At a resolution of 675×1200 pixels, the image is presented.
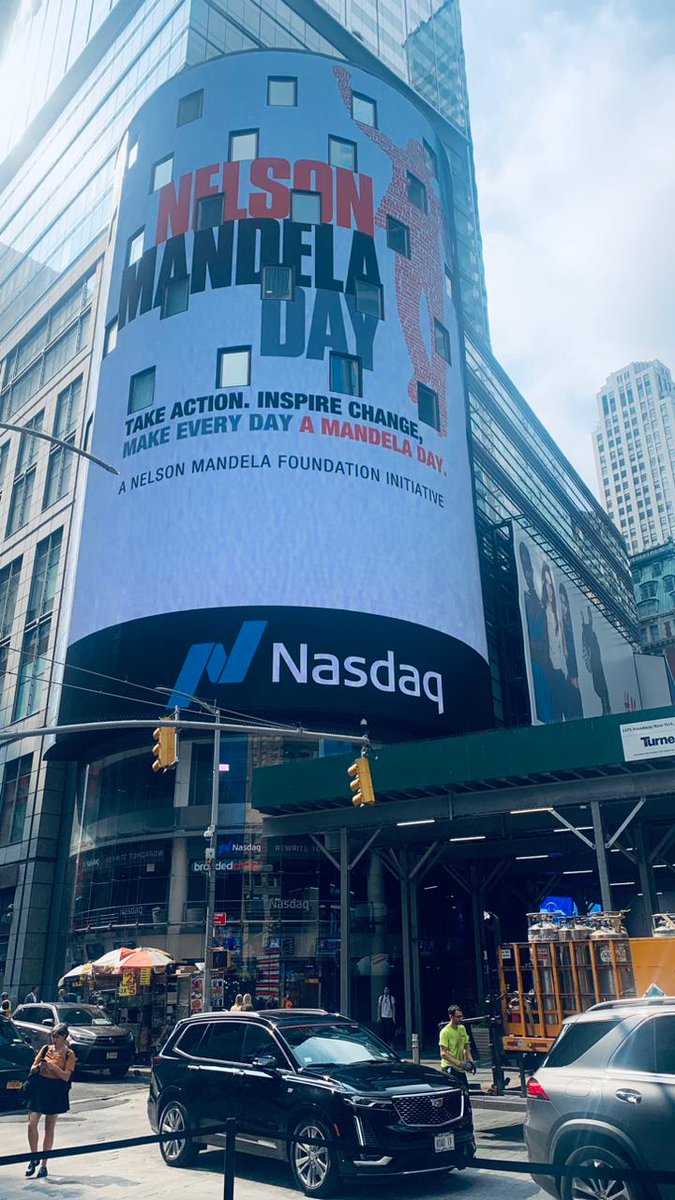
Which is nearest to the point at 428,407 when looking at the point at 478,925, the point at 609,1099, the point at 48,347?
the point at 478,925

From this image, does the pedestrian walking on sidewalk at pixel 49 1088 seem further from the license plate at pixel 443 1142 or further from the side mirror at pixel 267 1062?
the license plate at pixel 443 1142

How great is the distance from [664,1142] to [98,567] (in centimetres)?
3767

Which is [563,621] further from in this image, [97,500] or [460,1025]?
[460,1025]

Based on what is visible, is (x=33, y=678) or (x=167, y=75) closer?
(x=33, y=678)

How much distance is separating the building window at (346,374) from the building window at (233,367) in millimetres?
3877

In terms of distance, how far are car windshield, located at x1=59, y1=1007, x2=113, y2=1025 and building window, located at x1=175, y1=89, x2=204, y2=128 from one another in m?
43.0

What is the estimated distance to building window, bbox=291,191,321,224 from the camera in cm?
4662

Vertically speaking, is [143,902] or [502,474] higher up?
[502,474]

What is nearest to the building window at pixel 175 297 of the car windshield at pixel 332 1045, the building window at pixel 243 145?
the building window at pixel 243 145

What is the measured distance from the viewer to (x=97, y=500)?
45031mm

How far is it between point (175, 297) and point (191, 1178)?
134 ft

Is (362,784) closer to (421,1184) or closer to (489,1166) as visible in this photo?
(421,1184)

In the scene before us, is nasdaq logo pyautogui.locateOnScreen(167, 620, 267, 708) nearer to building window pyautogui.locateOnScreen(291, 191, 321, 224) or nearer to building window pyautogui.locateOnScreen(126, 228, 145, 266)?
building window pyautogui.locateOnScreen(291, 191, 321, 224)

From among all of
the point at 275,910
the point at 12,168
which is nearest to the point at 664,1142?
the point at 275,910
